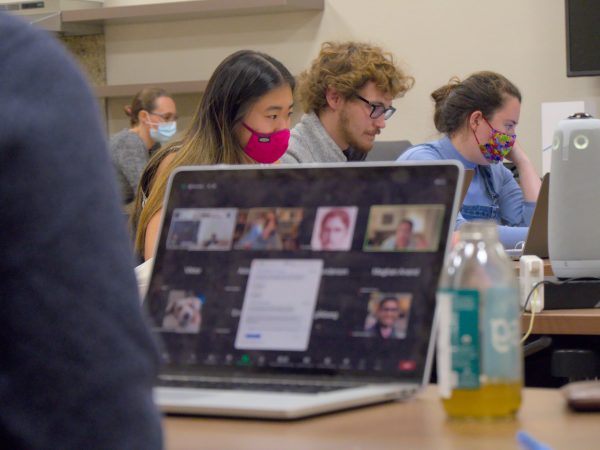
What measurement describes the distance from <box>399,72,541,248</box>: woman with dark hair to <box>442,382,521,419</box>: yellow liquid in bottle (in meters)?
2.84

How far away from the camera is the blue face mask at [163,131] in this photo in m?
6.23

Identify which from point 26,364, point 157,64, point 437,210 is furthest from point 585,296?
point 157,64

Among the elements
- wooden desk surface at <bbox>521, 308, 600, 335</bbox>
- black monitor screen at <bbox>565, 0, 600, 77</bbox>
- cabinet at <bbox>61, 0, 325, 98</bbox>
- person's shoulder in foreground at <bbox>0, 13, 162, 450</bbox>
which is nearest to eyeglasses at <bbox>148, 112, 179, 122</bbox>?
cabinet at <bbox>61, 0, 325, 98</bbox>

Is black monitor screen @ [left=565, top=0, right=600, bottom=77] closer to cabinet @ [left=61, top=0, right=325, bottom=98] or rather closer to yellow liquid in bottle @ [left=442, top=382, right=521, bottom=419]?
cabinet @ [left=61, top=0, right=325, bottom=98]

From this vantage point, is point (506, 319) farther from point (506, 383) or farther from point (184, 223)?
point (184, 223)

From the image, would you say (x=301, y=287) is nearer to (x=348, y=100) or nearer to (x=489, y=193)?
(x=348, y=100)

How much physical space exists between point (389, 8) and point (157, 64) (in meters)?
1.47

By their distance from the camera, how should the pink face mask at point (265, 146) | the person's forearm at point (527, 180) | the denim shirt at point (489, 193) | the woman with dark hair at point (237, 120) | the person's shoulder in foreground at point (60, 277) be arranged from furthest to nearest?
the person's forearm at point (527, 180) < the denim shirt at point (489, 193) < the pink face mask at point (265, 146) < the woman with dark hair at point (237, 120) < the person's shoulder in foreground at point (60, 277)

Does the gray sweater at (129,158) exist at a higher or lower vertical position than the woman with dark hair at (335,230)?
higher

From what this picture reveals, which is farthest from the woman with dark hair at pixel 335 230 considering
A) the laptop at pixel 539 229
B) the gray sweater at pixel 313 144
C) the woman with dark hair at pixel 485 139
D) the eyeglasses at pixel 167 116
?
the eyeglasses at pixel 167 116

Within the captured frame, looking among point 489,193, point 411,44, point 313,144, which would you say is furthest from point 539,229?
point 411,44

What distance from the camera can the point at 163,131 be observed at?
628cm

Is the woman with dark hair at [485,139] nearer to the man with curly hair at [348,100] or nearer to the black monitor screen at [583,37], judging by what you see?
the man with curly hair at [348,100]

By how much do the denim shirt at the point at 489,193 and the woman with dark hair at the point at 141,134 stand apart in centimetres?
242
